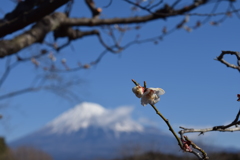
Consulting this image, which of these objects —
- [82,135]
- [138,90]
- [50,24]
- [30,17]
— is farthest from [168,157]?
[82,135]

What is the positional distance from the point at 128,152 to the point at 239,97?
13817mm

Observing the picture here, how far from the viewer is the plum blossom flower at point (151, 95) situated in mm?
924

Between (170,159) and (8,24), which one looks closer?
(8,24)

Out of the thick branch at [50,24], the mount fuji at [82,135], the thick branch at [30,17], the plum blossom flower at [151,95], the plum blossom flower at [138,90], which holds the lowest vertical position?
the plum blossom flower at [151,95]

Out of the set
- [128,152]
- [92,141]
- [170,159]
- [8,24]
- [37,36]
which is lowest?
[8,24]

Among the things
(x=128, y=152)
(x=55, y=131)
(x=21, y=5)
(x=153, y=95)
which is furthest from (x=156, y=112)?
(x=55, y=131)

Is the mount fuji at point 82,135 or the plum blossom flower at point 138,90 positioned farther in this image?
the mount fuji at point 82,135

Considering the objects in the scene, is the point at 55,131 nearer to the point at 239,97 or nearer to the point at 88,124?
the point at 88,124

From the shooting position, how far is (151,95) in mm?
933

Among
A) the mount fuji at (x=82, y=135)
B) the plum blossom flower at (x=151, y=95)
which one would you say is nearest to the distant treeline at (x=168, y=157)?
the plum blossom flower at (x=151, y=95)

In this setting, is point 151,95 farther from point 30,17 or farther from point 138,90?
point 30,17

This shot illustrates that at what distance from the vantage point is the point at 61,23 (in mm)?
3162

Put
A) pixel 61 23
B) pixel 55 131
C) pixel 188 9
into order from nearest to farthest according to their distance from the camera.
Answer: pixel 61 23 → pixel 188 9 → pixel 55 131

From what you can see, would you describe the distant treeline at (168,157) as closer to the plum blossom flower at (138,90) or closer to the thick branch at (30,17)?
the thick branch at (30,17)
